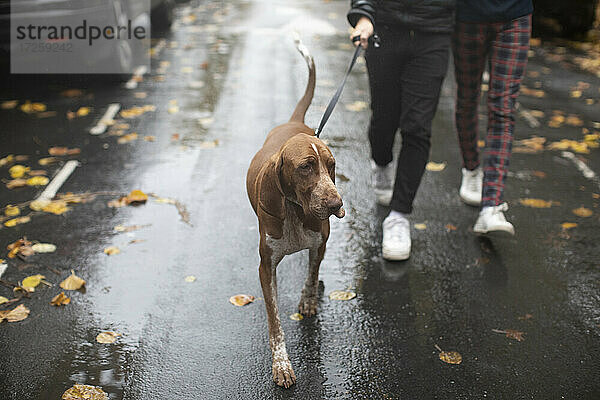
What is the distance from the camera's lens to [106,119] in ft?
22.3

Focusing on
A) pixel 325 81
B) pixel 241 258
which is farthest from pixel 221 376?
pixel 325 81

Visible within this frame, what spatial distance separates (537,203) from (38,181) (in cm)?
419

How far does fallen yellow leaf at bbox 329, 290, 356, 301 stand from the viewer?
368 cm

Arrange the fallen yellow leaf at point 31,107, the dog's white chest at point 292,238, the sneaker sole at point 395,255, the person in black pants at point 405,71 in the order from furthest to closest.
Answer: the fallen yellow leaf at point 31,107 → the sneaker sole at point 395,255 → the person in black pants at point 405,71 → the dog's white chest at point 292,238

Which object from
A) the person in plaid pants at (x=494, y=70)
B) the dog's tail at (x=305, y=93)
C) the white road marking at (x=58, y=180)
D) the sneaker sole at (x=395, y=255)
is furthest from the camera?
the white road marking at (x=58, y=180)

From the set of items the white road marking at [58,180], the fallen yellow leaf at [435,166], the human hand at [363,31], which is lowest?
the white road marking at [58,180]

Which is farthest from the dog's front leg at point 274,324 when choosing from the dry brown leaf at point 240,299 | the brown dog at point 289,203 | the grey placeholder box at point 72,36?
the grey placeholder box at point 72,36

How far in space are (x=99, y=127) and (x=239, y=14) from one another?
7581mm

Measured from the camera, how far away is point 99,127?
6539 millimetres

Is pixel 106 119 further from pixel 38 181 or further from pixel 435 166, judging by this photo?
pixel 435 166

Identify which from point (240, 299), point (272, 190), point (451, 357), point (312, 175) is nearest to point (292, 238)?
point (272, 190)

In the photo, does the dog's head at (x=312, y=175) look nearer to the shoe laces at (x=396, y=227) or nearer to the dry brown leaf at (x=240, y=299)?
the dry brown leaf at (x=240, y=299)

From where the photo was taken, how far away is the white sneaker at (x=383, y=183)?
4820 mm

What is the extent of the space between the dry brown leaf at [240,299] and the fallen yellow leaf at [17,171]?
107 inches
